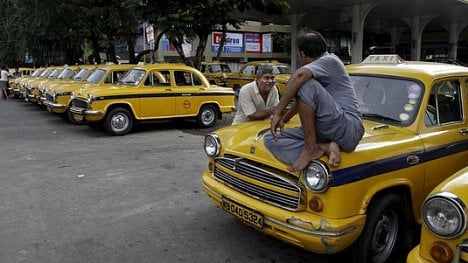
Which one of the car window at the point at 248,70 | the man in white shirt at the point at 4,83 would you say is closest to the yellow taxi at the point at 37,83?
the man in white shirt at the point at 4,83

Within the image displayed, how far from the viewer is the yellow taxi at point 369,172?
3.53m

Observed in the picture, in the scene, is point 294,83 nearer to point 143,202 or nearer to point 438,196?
point 438,196

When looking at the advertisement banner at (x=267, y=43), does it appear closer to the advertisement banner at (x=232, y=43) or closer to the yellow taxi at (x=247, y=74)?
the advertisement banner at (x=232, y=43)

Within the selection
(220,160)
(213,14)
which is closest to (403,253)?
(220,160)

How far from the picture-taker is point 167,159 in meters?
8.38

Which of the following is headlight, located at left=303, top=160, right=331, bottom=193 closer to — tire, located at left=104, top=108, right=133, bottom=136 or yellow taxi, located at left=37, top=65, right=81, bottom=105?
tire, located at left=104, top=108, right=133, bottom=136

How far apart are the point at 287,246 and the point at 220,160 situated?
109 centimetres

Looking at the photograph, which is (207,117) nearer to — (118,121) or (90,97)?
(118,121)

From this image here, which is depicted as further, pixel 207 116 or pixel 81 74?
pixel 81 74

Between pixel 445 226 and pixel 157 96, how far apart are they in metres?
9.40

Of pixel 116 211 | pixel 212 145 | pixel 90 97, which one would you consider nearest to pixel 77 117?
pixel 90 97

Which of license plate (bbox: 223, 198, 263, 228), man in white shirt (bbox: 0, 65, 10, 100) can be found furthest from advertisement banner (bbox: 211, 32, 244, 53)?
license plate (bbox: 223, 198, 263, 228)

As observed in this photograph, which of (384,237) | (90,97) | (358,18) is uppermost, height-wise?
(358,18)

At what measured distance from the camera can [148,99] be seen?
447 inches
